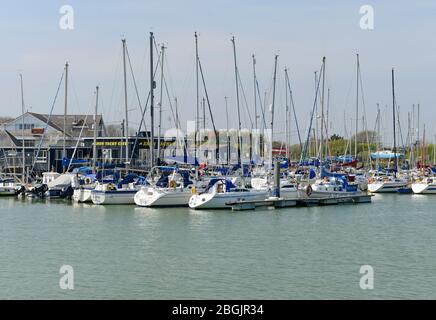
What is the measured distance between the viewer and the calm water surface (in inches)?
998

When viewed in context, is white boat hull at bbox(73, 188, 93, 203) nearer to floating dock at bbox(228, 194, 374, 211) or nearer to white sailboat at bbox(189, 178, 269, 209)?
white sailboat at bbox(189, 178, 269, 209)

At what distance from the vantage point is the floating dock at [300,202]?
49638 mm

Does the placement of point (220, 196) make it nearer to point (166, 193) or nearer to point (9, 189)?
point (166, 193)

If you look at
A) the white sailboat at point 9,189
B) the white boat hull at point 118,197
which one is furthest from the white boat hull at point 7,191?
the white boat hull at point 118,197

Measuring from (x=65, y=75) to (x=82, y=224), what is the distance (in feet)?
91.6

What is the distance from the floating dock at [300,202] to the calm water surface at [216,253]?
1243 mm

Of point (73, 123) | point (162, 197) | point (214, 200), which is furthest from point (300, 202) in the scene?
point (73, 123)

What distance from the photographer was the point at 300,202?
53781 millimetres

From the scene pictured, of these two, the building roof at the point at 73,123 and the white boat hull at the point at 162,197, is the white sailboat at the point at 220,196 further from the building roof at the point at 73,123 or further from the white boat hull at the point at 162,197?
the building roof at the point at 73,123
